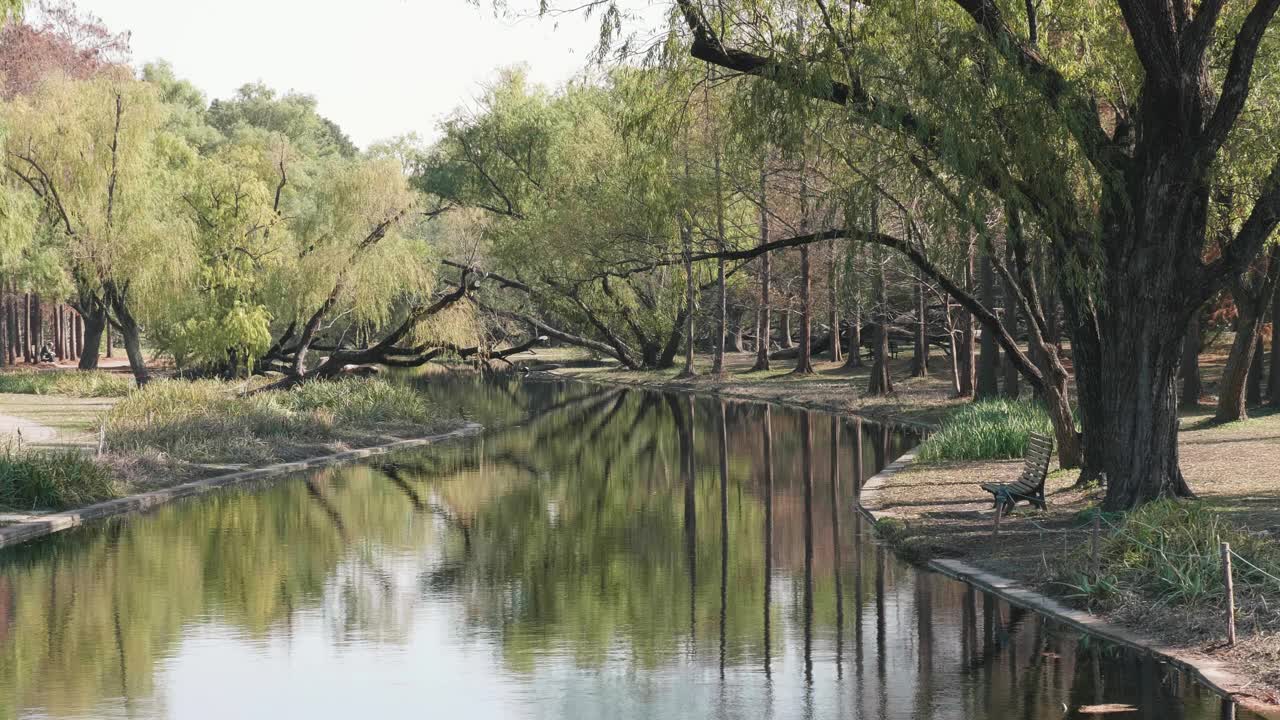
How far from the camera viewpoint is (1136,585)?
1334 centimetres

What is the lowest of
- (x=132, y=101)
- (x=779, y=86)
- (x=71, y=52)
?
(x=779, y=86)

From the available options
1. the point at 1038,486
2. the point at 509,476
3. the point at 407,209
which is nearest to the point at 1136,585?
the point at 1038,486

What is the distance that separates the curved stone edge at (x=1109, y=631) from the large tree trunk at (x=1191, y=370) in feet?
71.1

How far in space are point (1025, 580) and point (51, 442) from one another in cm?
2024

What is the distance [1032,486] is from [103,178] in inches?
1241

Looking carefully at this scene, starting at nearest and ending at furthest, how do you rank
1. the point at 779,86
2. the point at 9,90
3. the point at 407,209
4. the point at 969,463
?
1. the point at 779,86
2. the point at 969,463
3. the point at 407,209
4. the point at 9,90

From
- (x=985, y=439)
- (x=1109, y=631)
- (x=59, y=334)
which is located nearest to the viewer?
(x=1109, y=631)

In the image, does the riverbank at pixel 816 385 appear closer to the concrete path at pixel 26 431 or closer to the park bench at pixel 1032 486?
the park bench at pixel 1032 486

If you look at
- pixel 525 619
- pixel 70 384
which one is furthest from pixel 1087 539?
pixel 70 384

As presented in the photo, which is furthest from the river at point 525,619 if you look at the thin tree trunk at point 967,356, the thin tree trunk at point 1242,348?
the thin tree trunk at point 967,356

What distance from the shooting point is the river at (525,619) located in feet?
34.4

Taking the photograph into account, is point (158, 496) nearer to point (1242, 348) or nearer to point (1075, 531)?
point (1075, 531)

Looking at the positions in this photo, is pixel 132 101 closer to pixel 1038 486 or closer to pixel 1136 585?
pixel 1038 486

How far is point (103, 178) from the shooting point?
41688mm
